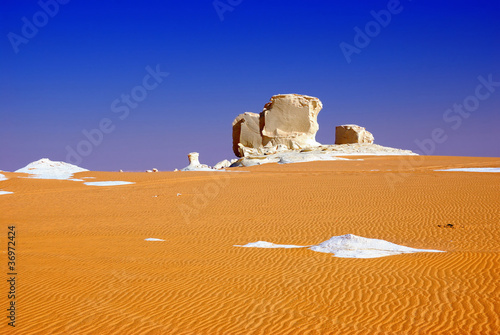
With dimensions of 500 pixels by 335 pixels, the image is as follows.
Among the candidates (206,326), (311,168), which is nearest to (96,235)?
(206,326)

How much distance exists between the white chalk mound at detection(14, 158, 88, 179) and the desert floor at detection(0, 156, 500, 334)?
1448cm

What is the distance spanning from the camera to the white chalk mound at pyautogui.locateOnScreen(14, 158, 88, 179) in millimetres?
40463

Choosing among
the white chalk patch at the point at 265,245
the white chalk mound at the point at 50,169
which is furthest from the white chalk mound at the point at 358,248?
the white chalk mound at the point at 50,169

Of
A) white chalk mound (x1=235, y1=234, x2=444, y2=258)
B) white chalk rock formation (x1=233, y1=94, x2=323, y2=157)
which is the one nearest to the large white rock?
white chalk rock formation (x1=233, y1=94, x2=323, y2=157)

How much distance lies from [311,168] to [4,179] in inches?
993

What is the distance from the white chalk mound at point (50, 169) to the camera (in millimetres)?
40463

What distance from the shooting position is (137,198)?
26078mm

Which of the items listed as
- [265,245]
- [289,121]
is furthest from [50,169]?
[265,245]

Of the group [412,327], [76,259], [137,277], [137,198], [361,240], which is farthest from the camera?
[137,198]

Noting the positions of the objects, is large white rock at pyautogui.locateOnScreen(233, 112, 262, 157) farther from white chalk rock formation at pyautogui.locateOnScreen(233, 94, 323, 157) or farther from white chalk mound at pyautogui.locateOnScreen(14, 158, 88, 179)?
white chalk mound at pyautogui.locateOnScreen(14, 158, 88, 179)

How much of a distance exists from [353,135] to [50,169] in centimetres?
3472

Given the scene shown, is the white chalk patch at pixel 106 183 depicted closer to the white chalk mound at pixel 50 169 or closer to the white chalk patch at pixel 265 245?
the white chalk mound at pixel 50 169

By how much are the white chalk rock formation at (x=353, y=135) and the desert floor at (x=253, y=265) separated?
29.4m

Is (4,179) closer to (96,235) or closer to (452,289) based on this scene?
(96,235)
